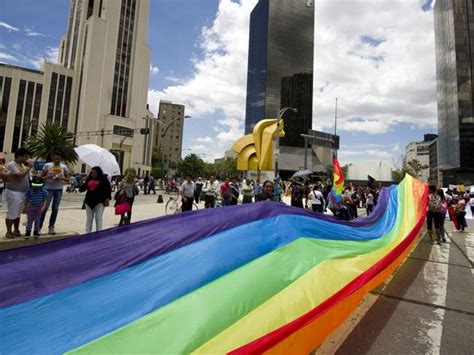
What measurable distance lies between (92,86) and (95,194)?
62.5 m

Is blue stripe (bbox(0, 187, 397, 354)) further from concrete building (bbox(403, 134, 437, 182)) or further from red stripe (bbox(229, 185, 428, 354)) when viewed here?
concrete building (bbox(403, 134, 437, 182))

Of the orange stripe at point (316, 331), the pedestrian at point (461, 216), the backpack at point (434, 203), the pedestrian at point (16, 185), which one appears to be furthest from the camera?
the pedestrian at point (461, 216)

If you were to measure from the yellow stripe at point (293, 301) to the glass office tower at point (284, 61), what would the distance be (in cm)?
9347

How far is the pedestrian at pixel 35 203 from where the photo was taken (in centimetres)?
611

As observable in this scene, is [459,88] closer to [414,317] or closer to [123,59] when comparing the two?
[123,59]

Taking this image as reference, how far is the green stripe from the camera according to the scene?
2.15 meters

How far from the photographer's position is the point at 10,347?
7.03ft

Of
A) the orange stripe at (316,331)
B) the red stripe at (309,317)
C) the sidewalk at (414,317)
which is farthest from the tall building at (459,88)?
the orange stripe at (316,331)

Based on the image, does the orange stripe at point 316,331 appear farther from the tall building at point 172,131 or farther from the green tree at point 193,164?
the tall building at point 172,131

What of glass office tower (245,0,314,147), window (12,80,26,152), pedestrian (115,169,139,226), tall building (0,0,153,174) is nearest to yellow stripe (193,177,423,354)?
pedestrian (115,169,139,226)

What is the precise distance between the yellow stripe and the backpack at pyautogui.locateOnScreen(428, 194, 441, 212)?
6.48 metres

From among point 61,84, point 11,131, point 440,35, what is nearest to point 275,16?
point 440,35

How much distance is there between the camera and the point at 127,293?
9.16 ft

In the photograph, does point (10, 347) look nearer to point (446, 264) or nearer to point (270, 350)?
point (270, 350)
